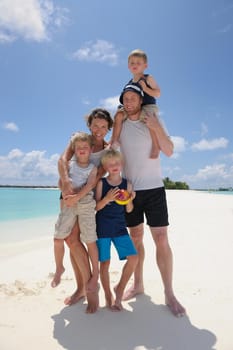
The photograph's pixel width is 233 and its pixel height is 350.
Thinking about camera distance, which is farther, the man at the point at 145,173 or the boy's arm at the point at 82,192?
the man at the point at 145,173

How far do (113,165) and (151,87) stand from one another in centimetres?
118

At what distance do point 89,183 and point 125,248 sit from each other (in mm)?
762

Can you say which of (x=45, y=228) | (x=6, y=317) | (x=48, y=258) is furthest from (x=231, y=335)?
(x=45, y=228)

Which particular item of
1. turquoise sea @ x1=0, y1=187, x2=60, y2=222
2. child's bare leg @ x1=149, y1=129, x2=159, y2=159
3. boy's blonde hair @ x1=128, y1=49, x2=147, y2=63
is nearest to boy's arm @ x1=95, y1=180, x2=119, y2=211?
child's bare leg @ x1=149, y1=129, x2=159, y2=159

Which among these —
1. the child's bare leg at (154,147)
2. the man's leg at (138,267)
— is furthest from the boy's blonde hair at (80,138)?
the man's leg at (138,267)

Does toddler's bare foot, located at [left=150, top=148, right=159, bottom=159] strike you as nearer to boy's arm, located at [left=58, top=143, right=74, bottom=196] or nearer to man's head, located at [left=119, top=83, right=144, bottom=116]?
man's head, located at [left=119, top=83, right=144, bottom=116]

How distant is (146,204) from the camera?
11.3ft

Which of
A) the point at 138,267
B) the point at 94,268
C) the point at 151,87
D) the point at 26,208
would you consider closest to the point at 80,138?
the point at 151,87

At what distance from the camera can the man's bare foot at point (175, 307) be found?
302cm

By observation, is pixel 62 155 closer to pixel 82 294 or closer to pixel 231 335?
pixel 82 294

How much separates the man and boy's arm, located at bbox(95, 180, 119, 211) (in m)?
0.43

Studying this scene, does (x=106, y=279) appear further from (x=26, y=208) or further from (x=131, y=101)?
(x=26, y=208)

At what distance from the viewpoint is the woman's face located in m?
3.33

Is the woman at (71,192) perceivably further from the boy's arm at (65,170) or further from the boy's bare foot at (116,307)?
the boy's bare foot at (116,307)
